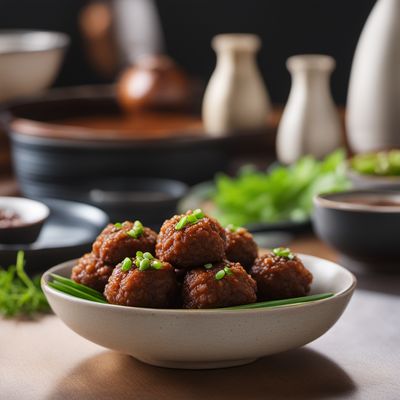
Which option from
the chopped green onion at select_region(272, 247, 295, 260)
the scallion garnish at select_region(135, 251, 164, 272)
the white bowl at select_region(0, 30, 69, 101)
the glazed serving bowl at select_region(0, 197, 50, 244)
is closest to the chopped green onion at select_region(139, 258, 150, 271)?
the scallion garnish at select_region(135, 251, 164, 272)

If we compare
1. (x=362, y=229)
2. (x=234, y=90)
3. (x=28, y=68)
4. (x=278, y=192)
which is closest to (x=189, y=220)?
(x=362, y=229)

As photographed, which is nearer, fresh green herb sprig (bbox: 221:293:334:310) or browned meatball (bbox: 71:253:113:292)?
fresh green herb sprig (bbox: 221:293:334:310)

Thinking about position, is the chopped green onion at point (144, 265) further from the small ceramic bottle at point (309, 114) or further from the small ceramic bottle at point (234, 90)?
the small ceramic bottle at point (234, 90)

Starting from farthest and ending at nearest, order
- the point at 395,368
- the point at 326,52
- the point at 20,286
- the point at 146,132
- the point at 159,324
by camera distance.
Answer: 1. the point at 326,52
2. the point at 146,132
3. the point at 20,286
4. the point at 395,368
5. the point at 159,324

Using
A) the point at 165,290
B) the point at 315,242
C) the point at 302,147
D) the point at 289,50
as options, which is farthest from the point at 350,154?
the point at 165,290

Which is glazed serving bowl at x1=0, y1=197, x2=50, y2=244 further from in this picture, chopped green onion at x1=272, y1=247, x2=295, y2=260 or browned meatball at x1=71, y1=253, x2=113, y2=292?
chopped green onion at x1=272, y1=247, x2=295, y2=260

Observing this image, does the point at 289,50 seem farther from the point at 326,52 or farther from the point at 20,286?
the point at 20,286
